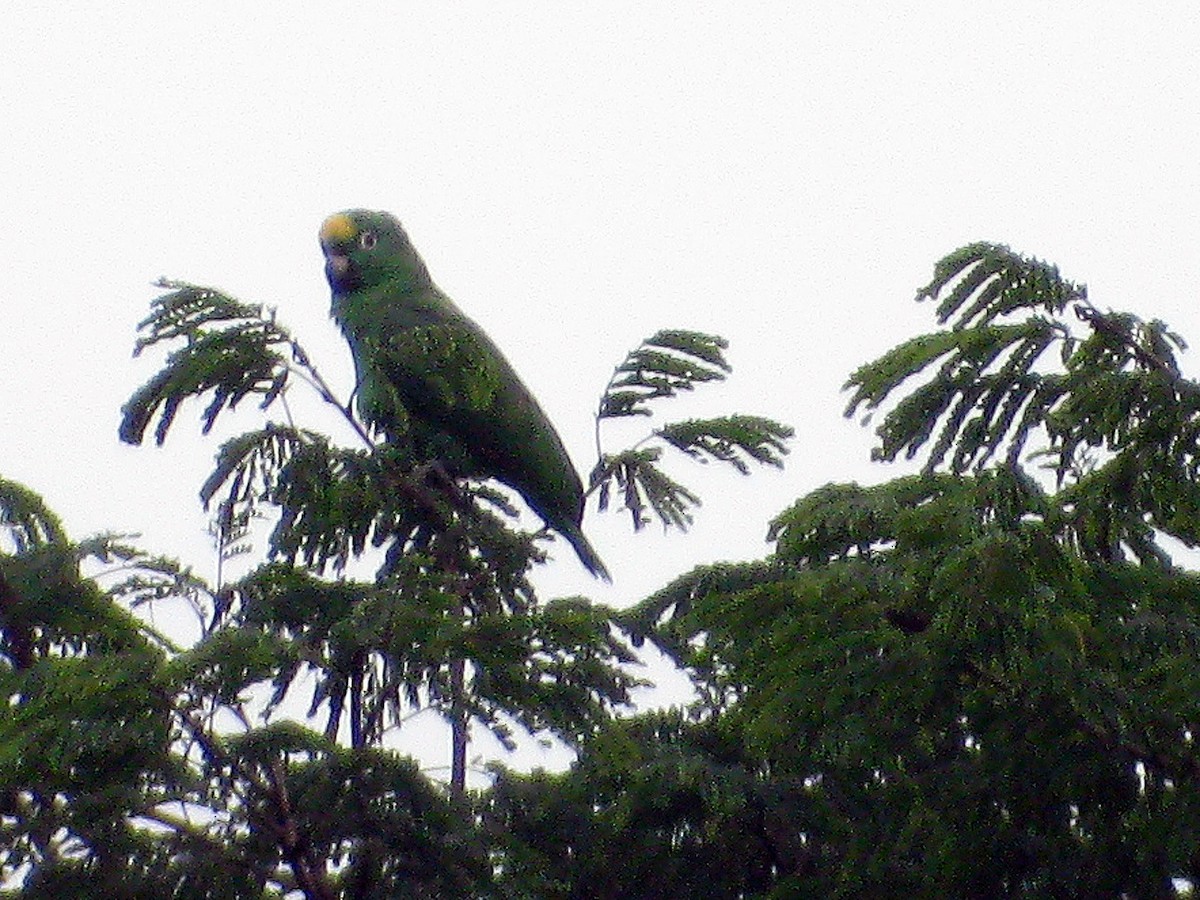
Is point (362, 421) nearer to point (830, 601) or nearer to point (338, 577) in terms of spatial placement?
→ point (338, 577)

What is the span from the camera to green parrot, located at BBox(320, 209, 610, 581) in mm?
3834

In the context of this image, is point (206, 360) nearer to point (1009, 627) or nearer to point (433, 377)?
point (433, 377)

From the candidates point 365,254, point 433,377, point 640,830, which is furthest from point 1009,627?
point 365,254

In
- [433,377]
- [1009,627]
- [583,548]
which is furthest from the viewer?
[583,548]

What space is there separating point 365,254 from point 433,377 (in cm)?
141

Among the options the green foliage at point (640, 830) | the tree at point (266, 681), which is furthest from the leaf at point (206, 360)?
the green foliage at point (640, 830)

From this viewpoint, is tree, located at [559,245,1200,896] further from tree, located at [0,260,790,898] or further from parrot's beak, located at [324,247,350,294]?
parrot's beak, located at [324,247,350,294]

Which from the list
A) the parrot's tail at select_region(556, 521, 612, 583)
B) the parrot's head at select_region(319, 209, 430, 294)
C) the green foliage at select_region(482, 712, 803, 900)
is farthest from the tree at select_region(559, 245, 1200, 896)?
the parrot's head at select_region(319, 209, 430, 294)

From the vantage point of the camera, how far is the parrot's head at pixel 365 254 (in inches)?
199

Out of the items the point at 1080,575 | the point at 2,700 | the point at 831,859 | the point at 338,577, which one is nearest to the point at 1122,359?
the point at 1080,575

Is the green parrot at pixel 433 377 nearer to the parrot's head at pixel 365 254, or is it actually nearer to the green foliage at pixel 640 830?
the parrot's head at pixel 365 254

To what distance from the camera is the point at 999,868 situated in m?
2.41

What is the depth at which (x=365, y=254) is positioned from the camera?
200 inches

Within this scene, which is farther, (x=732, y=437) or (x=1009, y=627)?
(x=732, y=437)
